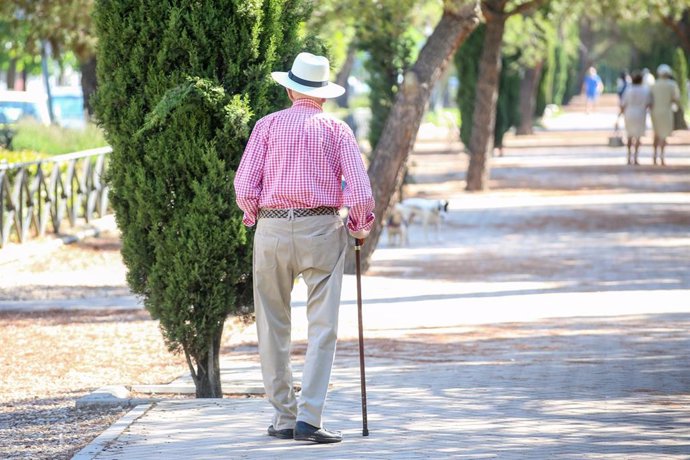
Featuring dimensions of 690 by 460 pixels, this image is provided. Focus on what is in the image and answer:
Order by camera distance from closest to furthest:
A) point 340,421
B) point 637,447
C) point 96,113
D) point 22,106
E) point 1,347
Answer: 1. point 637,447
2. point 340,421
3. point 96,113
4. point 1,347
5. point 22,106

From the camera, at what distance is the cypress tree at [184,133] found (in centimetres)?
749

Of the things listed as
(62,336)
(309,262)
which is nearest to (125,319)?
(62,336)

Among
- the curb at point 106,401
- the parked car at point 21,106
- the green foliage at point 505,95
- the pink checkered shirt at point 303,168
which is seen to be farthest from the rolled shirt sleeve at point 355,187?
the green foliage at point 505,95

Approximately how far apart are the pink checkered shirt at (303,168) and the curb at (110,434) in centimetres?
133

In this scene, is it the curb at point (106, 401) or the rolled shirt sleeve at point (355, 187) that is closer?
the rolled shirt sleeve at point (355, 187)

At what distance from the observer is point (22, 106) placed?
3109cm

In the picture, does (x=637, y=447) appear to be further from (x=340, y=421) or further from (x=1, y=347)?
(x=1, y=347)

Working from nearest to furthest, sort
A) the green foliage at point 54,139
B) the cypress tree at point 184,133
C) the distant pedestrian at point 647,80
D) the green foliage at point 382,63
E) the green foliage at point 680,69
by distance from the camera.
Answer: the cypress tree at point 184,133, the green foliage at point 382,63, the green foliage at point 54,139, the distant pedestrian at point 647,80, the green foliage at point 680,69

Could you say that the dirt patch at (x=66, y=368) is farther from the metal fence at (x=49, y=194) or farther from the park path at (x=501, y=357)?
the metal fence at (x=49, y=194)

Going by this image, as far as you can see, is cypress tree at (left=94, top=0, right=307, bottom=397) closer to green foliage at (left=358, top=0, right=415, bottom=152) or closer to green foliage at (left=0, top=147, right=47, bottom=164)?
green foliage at (left=0, top=147, right=47, bottom=164)

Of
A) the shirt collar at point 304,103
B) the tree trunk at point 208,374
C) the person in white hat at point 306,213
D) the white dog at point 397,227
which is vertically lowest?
the white dog at point 397,227

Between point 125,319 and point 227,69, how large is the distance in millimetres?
4811

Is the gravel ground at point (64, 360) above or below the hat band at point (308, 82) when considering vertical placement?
below

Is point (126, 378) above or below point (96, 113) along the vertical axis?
below
